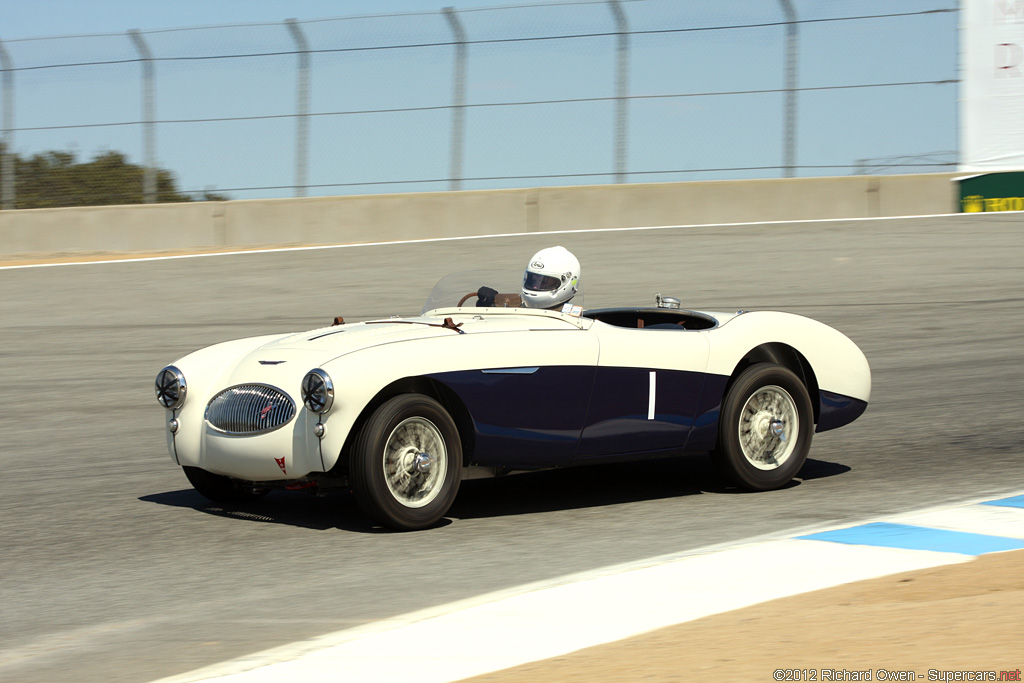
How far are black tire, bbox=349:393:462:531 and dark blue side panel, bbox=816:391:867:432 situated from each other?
2366 mm

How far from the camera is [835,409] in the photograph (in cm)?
737

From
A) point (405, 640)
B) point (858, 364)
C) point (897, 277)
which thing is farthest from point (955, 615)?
point (897, 277)

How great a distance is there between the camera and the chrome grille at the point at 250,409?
5938 mm

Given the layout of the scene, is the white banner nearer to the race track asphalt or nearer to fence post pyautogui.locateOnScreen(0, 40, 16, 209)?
the race track asphalt

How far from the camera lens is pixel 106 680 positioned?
4.08 meters

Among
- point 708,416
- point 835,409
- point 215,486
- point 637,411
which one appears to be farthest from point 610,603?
point 835,409

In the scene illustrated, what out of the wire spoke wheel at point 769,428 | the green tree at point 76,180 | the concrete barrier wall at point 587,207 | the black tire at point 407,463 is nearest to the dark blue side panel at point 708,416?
the wire spoke wheel at point 769,428

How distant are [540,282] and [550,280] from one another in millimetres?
57

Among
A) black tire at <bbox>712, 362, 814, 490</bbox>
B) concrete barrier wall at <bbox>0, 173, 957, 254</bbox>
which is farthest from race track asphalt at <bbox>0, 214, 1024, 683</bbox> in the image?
concrete barrier wall at <bbox>0, 173, 957, 254</bbox>

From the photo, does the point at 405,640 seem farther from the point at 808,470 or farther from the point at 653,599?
the point at 808,470

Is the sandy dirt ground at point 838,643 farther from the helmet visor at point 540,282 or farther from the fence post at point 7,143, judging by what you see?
the fence post at point 7,143

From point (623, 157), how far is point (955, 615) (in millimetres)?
15392

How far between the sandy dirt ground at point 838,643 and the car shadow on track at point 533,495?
7.22ft

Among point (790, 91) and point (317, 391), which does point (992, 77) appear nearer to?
point (790, 91)
